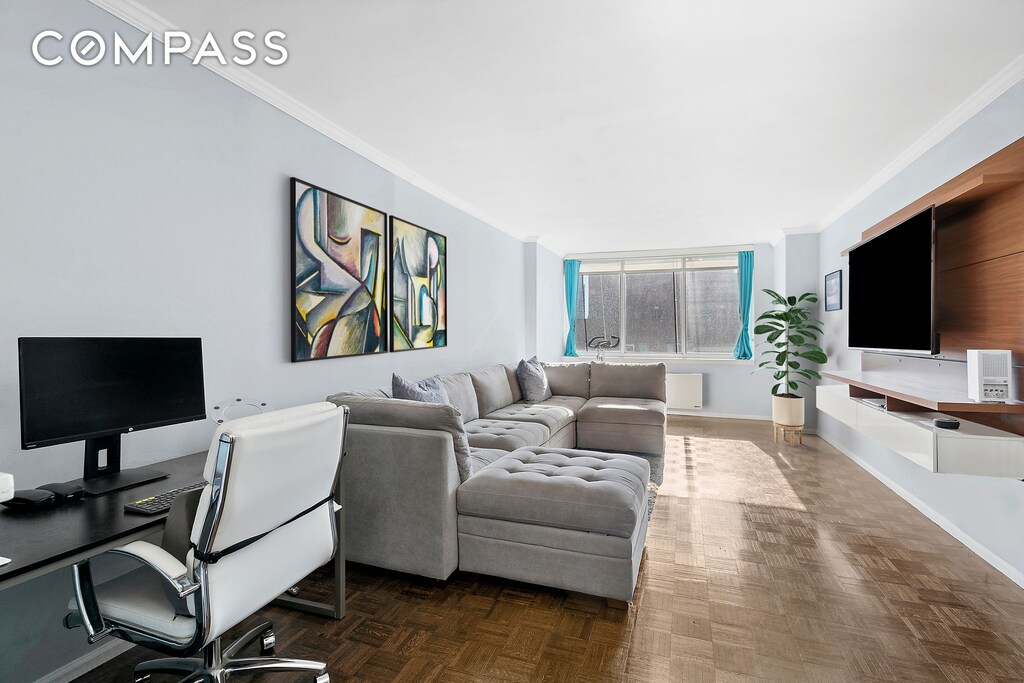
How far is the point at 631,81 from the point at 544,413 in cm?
275

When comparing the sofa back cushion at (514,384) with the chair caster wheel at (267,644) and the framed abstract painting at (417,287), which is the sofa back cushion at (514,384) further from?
the chair caster wheel at (267,644)

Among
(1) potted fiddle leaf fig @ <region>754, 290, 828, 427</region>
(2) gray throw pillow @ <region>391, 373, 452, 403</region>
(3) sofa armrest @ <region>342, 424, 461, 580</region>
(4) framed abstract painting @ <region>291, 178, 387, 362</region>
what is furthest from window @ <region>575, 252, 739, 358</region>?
(3) sofa armrest @ <region>342, 424, 461, 580</region>

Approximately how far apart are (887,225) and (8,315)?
14.9ft

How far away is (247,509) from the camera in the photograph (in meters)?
1.37

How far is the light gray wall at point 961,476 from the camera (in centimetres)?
247

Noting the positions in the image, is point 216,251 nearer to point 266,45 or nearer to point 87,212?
point 87,212

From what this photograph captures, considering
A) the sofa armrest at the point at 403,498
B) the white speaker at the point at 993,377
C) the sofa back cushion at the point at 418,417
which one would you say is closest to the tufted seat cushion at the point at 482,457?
the sofa back cushion at the point at 418,417

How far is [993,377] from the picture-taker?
7.34ft

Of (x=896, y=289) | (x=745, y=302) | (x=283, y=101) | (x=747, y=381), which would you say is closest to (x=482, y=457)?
(x=283, y=101)

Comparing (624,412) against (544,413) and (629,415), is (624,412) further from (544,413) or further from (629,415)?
(544,413)

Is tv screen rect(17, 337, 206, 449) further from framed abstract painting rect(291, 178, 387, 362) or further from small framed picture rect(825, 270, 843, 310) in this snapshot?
small framed picture rect(825, 270, 843, 310)

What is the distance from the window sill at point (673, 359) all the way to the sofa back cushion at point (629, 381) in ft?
3.26

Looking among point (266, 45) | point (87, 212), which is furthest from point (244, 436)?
point (266, 45)

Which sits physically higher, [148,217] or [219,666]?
[148,217]
